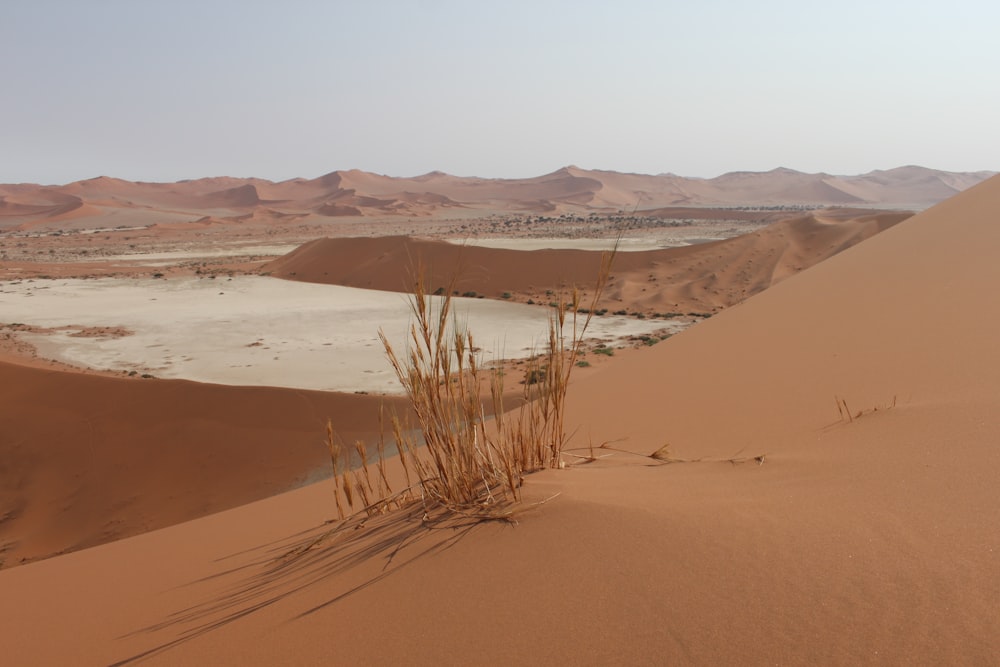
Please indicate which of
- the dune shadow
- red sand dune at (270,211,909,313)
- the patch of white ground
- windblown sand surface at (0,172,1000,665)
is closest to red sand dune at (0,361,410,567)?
the patch of white ground

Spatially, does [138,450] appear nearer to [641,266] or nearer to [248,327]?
[248,327]

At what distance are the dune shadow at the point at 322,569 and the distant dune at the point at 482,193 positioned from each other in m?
76.1

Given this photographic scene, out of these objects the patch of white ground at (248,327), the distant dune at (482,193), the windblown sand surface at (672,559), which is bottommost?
the patch of white ground at (248,327)

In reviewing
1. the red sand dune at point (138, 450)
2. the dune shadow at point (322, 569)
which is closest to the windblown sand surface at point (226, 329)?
the red sand dune at point (138, 450)

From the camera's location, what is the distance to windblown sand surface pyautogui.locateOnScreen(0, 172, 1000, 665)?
147cm

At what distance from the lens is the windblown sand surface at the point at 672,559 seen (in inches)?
57.7

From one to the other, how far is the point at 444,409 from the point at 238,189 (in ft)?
394

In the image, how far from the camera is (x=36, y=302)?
62.8 ft

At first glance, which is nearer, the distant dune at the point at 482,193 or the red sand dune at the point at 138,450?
the red sand dune at the point at 138,450

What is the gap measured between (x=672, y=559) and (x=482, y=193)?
12172cm

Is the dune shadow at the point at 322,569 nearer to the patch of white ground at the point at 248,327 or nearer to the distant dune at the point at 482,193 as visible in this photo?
the patch of white ground at the point at 248,327

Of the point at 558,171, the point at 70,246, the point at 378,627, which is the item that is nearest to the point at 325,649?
the point at 378,627

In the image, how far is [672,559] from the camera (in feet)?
5.76

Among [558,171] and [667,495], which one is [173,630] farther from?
[558,171]
